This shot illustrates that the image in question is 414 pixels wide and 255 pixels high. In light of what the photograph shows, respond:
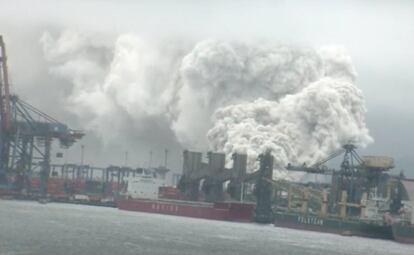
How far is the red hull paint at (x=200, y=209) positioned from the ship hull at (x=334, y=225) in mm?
5906

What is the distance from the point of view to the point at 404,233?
137 m

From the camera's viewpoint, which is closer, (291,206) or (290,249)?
(290,249)

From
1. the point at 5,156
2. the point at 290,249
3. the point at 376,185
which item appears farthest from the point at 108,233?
the point at 5,156

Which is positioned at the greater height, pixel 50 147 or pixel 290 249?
pixel 50 147

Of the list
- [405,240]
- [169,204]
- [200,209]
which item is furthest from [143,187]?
[405,240]

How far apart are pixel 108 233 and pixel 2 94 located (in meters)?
81.6

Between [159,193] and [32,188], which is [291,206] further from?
[32,188]

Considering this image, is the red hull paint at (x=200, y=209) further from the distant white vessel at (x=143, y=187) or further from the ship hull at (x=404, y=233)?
the ship hull at (x=404, y=233)

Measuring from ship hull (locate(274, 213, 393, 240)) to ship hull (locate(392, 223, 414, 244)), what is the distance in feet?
11.9

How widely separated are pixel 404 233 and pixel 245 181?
3827 cm

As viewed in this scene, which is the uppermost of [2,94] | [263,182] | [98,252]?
[2,94]

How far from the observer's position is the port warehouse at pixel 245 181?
6152 inches

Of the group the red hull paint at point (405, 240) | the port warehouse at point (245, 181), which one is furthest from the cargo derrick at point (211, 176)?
the red hull paint at point (405, 240)

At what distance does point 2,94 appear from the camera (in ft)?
582
